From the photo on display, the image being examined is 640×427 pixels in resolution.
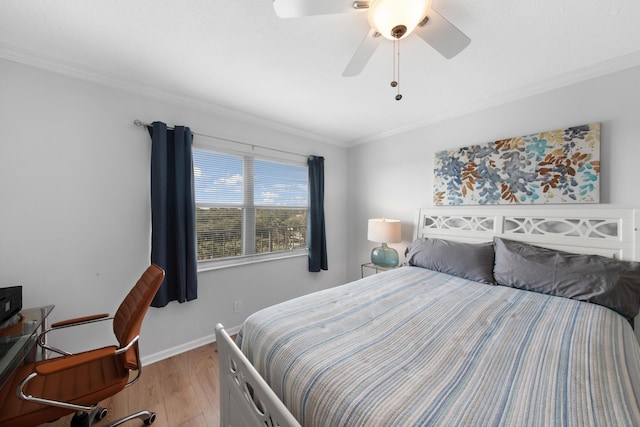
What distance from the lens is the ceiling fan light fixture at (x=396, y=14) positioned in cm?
104

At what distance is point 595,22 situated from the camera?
1.34m

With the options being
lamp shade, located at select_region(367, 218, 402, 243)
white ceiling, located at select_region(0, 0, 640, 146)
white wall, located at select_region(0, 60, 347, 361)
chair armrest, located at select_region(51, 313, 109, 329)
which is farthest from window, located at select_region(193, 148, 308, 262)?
lamp shade, located at select_region(367, 218, 402, 243)

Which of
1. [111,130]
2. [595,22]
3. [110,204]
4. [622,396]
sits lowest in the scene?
[622,396]

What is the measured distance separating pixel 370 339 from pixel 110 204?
2.20 meters

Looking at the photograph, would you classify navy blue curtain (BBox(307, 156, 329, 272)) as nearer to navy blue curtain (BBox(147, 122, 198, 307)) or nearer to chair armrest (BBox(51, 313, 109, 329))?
navy blue curtain (BBox(147, 122, 198, 307))

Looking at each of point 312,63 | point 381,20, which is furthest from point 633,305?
point 312,63

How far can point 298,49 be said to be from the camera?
5.13ft

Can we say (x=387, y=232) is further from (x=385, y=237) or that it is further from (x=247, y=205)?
(x=247, y=205)

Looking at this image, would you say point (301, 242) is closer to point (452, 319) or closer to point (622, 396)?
point (452, 319)

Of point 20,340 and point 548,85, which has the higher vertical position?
point 548,85

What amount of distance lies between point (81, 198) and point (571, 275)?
3.61 m

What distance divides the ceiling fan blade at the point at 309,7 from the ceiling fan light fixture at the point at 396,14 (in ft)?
0.44

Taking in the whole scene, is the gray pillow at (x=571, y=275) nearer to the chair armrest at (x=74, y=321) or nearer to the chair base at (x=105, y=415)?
the chair base at (x=105, y=415)

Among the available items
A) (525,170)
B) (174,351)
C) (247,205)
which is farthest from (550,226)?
(174,351)
